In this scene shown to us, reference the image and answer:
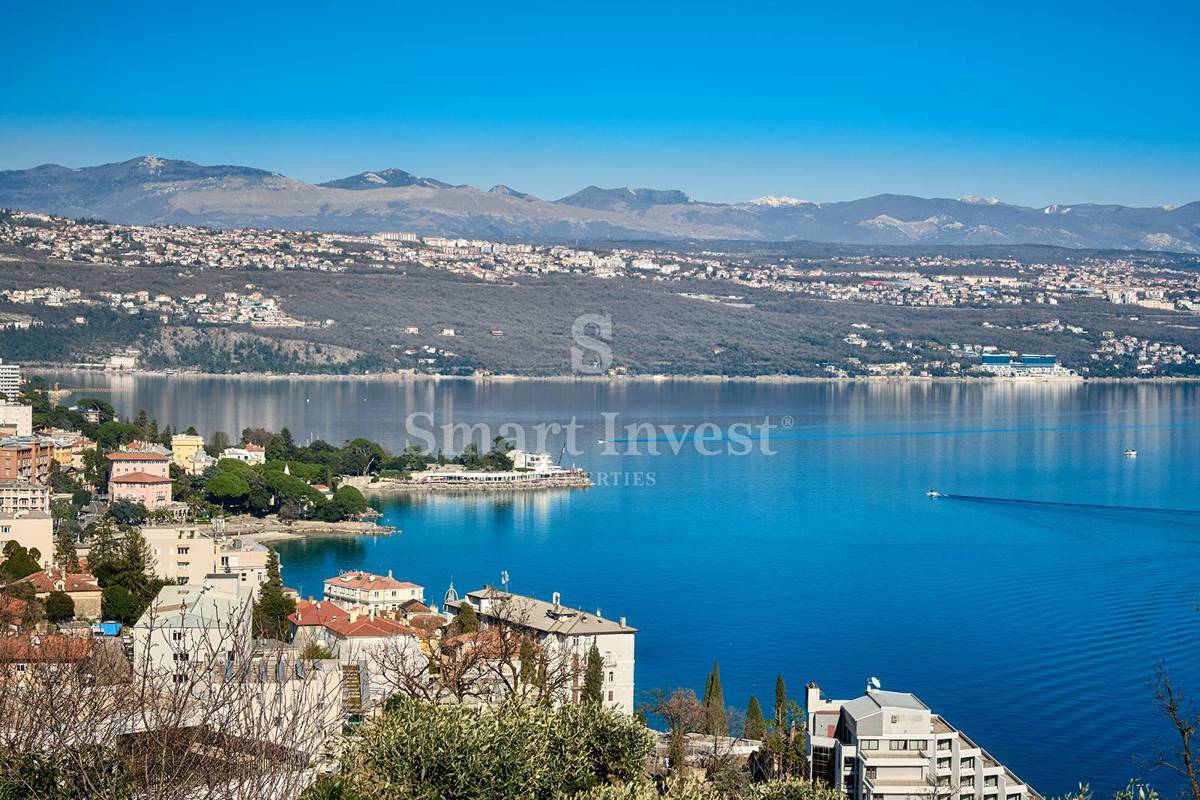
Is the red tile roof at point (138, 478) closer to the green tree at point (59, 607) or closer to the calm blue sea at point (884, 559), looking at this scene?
the calm blue sea at point (884, 559)

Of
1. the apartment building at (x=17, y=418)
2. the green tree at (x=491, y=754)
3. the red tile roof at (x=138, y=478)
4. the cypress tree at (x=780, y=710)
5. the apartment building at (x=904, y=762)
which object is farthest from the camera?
the apartment building at (x=17, y=418)

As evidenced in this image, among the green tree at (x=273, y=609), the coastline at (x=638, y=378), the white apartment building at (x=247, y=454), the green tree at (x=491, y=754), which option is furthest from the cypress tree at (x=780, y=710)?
the coastline at (x=638, y=378)

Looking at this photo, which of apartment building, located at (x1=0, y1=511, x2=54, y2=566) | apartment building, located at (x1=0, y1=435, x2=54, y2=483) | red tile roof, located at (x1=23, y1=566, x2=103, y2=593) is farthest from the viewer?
apartment building, located at (x1=0, y1=435, x2=54, y2=483)

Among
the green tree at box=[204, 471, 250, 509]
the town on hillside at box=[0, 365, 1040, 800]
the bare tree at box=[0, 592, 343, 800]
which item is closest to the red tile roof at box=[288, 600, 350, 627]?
the town on hillside at box=[0, 365, 1040, 800]

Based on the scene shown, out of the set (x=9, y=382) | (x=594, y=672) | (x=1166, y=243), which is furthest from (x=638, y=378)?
(x=1166, y=243)

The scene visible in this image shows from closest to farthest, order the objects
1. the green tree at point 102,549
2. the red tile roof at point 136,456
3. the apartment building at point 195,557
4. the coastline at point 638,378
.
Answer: the green tree at point 102,549 < the apartment building at point 195,557 < the red tile roof at point 136,456 < the coastline at point 638,378

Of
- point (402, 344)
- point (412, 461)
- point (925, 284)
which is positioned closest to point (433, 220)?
point (925, 284)

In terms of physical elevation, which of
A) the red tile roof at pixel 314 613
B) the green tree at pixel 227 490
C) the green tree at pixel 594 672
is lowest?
the green tree at pixel 227 490

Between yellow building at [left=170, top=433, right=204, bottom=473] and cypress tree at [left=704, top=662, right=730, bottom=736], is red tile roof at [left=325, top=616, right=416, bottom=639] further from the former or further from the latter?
yellow building at [left=170, top=433, right=204, bottom=473]
